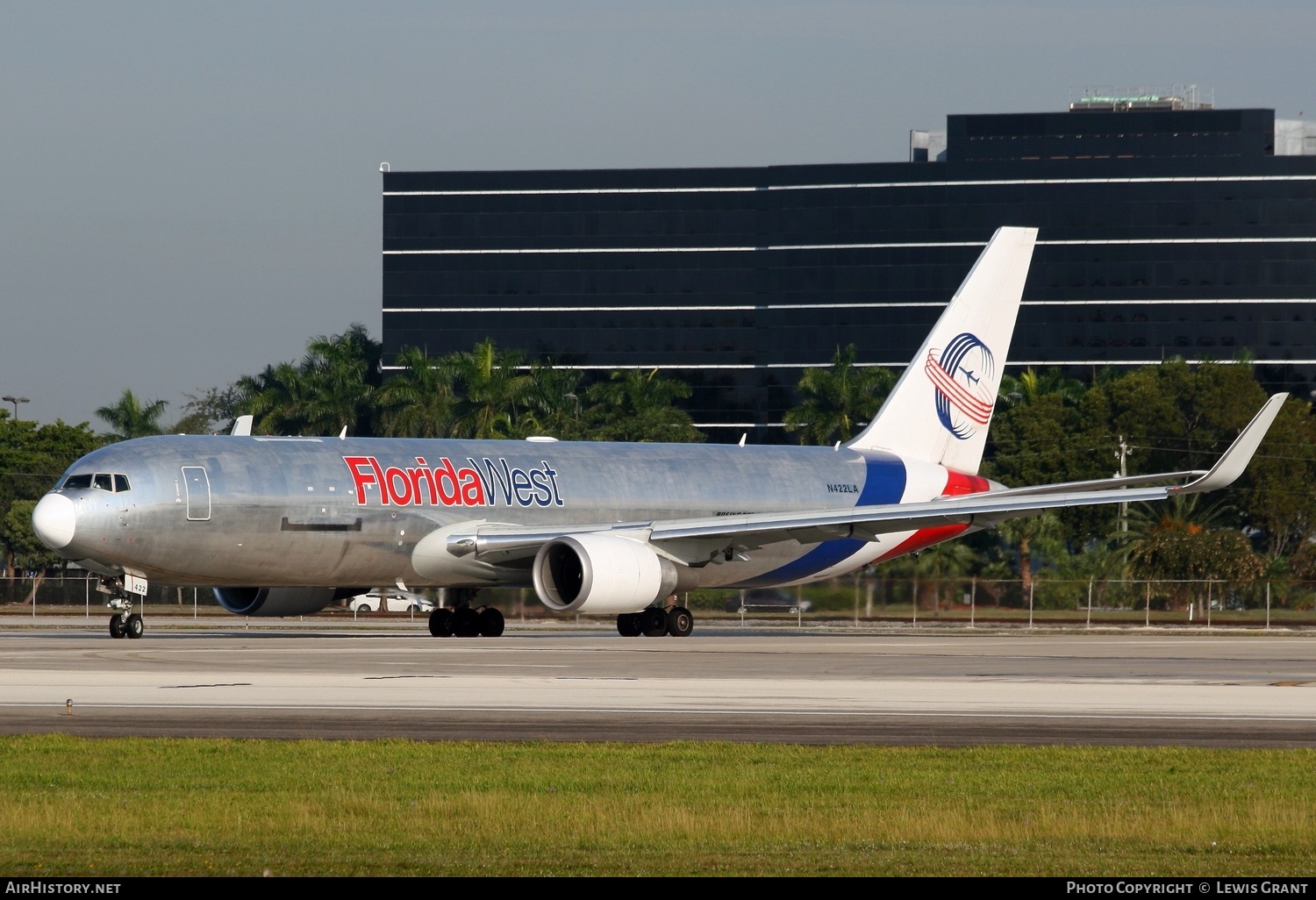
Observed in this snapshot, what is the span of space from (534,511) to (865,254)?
326ft

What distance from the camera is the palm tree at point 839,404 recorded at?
105625mm

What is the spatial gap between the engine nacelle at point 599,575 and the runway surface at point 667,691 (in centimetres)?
107

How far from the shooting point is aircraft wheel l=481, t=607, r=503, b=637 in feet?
140

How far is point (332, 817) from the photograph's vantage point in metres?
12.3

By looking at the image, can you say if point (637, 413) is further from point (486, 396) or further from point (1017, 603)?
point (1017, 603)

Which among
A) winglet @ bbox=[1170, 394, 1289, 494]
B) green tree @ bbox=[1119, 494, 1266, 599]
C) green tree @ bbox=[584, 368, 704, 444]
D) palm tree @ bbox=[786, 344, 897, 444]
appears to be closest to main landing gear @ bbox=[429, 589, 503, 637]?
winglet @ bbox=[1170, 394, 1289, 494]

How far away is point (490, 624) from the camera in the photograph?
42.7 meters

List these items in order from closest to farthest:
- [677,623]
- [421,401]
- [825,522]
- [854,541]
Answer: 1. [825,522]
2. [677,623]
3. [854,541]
4. [421,401]

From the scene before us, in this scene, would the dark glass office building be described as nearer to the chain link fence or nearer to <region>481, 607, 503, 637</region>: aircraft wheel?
the chain link fence

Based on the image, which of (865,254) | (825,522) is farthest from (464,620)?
(865,254)

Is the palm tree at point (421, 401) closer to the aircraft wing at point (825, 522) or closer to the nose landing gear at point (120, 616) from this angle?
the aircraft wing at point (825, 522)

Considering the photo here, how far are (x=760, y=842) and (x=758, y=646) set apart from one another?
995 inches

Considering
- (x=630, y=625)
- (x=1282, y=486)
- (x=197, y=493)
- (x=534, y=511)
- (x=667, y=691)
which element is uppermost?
(x=1282, y=486)

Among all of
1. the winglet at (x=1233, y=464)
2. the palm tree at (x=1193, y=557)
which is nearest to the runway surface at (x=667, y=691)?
the winglet at (x=1233, y=464)
